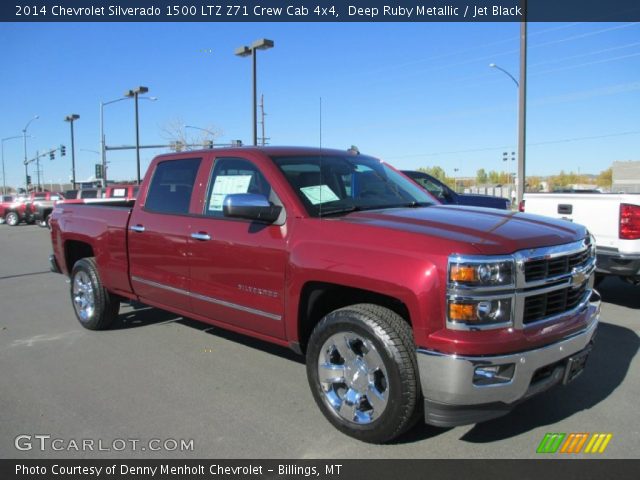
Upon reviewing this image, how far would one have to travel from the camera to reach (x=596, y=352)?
5043mm

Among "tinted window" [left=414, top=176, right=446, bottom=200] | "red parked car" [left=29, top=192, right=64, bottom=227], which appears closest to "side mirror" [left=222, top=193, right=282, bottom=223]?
"tinted window" [left=414, top=176, right=446, bottom=200]

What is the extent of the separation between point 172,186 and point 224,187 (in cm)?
76

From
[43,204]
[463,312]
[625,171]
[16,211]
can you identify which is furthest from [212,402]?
→ [625,171]

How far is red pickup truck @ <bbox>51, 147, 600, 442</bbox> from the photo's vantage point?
116 inches

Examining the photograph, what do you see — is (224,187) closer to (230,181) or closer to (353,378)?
(230,181)

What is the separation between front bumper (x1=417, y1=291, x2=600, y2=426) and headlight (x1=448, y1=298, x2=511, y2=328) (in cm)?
19

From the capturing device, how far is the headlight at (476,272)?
291cm

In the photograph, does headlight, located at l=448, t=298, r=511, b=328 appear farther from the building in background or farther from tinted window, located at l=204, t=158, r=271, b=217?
the building in background

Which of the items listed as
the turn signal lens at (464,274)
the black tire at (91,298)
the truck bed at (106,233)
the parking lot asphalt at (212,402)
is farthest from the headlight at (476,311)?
the black tire at (91,298)

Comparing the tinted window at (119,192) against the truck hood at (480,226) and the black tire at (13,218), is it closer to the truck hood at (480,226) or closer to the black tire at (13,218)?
the black tire at (13,218)

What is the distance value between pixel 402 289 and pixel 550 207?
5383mm

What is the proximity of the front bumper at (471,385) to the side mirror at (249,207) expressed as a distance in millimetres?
1473

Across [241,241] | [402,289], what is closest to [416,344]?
[402,289]

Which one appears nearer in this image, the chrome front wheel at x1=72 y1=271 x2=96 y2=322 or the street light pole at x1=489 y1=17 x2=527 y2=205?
the chrome front wheel at x1=72 y1=271 x2=96 y2=322
